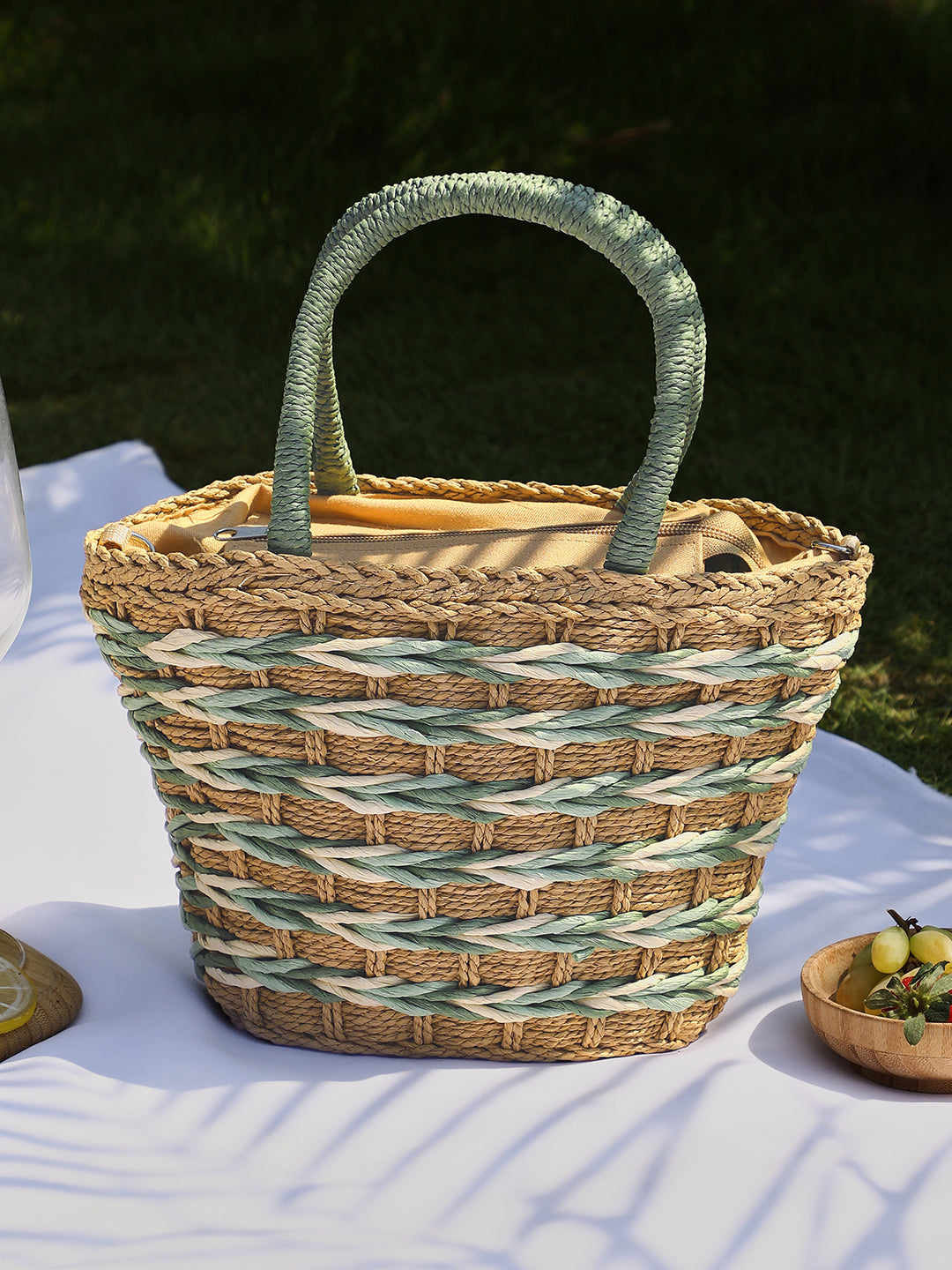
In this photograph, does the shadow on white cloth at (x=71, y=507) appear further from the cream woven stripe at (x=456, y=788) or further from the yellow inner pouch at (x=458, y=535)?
the cream woven stripe at (x=456, y=788)

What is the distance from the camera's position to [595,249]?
0.79 meters

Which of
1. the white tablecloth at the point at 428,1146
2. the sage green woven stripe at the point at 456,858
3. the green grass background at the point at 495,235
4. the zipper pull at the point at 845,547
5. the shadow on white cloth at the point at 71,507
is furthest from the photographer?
the green grass background at the point at 495,235

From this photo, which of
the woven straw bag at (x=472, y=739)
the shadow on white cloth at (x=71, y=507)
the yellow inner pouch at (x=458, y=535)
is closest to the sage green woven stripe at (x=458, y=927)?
the woven straw bag at (x=472, y=739)

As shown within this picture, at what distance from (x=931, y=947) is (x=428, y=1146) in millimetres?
368

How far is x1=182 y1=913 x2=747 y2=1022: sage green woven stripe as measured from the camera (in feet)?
2.74

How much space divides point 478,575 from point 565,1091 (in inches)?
13.7

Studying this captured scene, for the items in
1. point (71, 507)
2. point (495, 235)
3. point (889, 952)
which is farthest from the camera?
point (495, 235)

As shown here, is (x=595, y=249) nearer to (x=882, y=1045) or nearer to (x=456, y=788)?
(x=456, y=788)

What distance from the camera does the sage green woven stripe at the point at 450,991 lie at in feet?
2.74

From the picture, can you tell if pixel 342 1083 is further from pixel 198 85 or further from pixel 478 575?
pixel 198 85

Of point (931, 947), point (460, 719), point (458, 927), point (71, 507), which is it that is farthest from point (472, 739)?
point (71, 507)

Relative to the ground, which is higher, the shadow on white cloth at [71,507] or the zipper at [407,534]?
the zipper at [407,534]

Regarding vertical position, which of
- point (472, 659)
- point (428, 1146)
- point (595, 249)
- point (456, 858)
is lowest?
point (428, 1146)

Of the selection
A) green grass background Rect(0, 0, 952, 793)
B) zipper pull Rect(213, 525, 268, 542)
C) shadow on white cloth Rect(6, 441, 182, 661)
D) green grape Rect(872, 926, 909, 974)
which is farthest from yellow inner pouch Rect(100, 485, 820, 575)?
green grass background Rect(0, 0, 952, 793)
